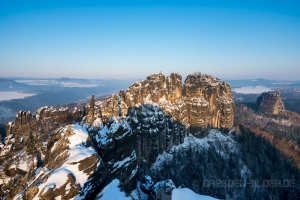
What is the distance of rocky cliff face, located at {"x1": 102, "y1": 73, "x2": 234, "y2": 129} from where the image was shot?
65.8m

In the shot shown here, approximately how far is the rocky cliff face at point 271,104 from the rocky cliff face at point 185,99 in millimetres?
96983

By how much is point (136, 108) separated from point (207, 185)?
30.1 m

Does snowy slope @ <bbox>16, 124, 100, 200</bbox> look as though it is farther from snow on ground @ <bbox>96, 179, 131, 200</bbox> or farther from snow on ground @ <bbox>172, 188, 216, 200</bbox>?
snow on ground @ <bbox>172, 188, 216, 200</bbox>

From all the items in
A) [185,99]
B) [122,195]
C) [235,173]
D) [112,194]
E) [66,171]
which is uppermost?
[185,99]

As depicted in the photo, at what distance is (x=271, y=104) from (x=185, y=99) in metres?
118

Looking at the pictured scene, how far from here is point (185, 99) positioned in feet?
272

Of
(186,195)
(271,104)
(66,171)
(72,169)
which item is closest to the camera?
(66,171)

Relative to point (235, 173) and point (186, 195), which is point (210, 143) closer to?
point (235, 173)

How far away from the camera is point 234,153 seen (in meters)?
72.2

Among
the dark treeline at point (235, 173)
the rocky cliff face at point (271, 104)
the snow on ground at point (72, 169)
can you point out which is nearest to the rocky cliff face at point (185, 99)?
→ the dark treeline at point (235, 173)

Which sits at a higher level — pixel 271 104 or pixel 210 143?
pixel 271 104

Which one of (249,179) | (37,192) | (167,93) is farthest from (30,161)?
(249,179)

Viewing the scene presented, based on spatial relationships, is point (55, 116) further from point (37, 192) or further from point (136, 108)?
point (37, 192)

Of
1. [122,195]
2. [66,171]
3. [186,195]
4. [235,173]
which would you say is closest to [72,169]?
[66,171]
